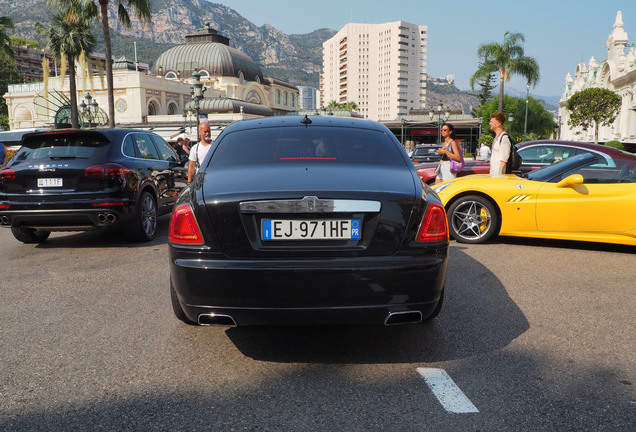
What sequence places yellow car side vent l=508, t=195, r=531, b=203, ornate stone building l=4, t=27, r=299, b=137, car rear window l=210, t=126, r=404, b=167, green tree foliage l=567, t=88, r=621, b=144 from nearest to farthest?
car rear window l=210, t=126, r=404, b=167
yellow car side vent l=508, t=195, r=531, b=203
green tree foliage l=567, t=88, r=621, b=144
ornate stone building l=4, t=27, r=299, b=137

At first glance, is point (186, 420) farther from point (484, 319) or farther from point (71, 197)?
point (71, 197)

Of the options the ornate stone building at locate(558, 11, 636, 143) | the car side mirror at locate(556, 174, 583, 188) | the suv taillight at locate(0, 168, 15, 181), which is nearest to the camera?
the car side mirror at locate(556, 174, 583, 188)

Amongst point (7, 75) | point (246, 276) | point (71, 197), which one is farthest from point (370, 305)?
point (7, 75)

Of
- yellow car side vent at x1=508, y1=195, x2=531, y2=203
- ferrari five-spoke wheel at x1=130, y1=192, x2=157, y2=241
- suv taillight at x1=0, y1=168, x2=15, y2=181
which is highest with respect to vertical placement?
suv taillight at x1=0, y1=168, x2=15, y2=181

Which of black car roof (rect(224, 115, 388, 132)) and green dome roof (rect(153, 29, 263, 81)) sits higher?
green dome roof (rect(153, 29, 263, 81))

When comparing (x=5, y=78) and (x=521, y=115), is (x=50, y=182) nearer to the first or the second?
(x=521, y=115)

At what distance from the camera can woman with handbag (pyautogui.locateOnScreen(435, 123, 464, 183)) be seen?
350 inches

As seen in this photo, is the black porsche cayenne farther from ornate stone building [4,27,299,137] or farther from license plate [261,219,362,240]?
ornate stone building [4,27,299,137]

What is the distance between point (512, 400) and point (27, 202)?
6.12 metres

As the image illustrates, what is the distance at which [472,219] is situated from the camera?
743cm

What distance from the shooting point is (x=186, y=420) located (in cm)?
254

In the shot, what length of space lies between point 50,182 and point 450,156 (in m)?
5.81

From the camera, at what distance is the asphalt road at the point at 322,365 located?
2.58 meters

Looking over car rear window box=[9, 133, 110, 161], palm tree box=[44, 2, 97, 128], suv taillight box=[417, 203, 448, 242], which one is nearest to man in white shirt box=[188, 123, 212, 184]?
car rear window box=[9, 133, 110, 161]
